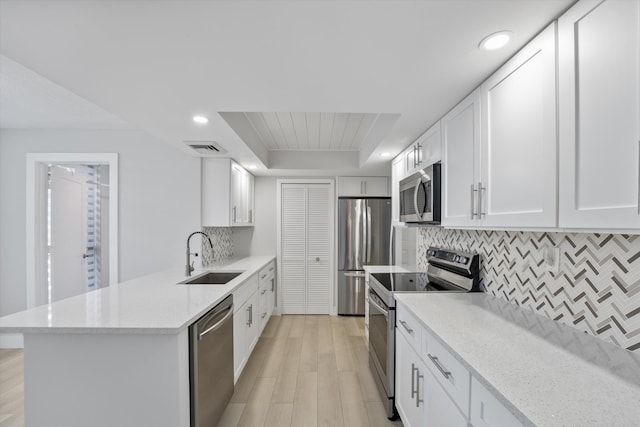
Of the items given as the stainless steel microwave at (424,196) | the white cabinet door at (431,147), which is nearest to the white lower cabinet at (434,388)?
the stainless steel microwave at (424,196)

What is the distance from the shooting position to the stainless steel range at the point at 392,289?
1.96 meters

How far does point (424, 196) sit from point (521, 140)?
0.97 m

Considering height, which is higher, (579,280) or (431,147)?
(431,147)

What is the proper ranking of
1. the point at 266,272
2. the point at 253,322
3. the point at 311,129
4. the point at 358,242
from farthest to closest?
the point at 358,242, the point at 266,272, the point at 311,129, the point at 253,322

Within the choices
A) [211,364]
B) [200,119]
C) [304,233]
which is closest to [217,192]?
[200,119]

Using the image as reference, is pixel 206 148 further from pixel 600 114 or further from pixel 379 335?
pixel 600 114

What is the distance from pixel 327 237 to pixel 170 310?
9.41 ft

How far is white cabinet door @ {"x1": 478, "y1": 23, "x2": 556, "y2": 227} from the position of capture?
1.04 metres

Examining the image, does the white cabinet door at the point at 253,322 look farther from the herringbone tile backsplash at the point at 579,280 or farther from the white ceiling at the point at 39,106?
the white ceiling at the point at 39,106

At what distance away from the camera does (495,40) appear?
3.76 feet

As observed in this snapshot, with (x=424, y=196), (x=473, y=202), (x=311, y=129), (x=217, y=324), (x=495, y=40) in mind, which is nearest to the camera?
(x=495, y=40)

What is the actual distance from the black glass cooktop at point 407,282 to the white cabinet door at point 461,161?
1.69ft

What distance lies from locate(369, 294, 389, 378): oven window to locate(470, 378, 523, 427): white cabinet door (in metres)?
1.00

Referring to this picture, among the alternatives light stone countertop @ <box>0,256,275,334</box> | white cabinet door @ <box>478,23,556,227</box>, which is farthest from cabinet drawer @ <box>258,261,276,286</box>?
white cabinet door @ <box>478,23,556,227</box>
